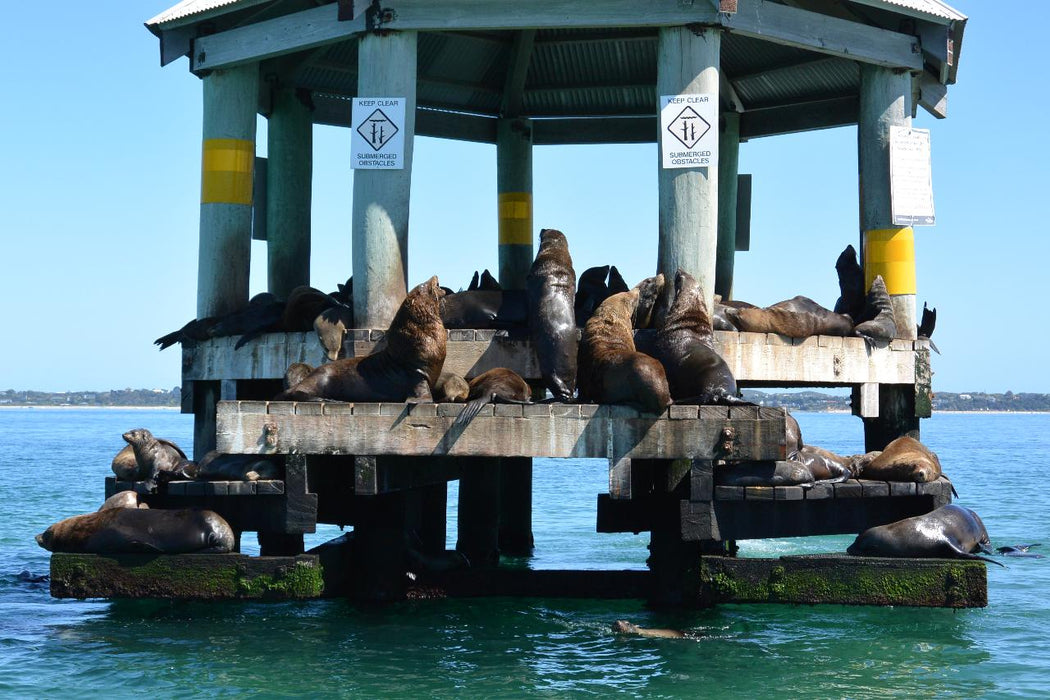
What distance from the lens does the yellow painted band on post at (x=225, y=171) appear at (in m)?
16.8

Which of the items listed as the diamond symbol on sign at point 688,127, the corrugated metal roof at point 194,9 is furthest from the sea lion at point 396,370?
the corrugated metal roof at point 194,9

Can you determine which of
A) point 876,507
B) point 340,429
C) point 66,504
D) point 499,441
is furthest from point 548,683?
point 66,504

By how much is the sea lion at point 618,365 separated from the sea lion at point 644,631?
2.14 m

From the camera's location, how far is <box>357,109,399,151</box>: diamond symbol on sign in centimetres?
1462

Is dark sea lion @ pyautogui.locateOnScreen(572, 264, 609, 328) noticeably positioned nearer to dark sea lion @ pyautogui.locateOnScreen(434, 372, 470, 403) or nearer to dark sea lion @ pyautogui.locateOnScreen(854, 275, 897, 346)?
dark sea lion @ pyautogui.locateOnScreen(434, 372, 470, 403)

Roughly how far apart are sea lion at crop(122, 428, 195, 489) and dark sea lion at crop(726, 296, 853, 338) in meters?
6.23

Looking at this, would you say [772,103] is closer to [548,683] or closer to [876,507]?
[876,507]

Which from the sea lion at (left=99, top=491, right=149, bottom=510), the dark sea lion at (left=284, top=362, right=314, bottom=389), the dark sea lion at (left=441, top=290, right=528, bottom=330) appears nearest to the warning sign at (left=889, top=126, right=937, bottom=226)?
the dark sea lion at (left=441, top=290, right=528, bottom=330)

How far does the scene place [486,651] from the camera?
40.9 feet

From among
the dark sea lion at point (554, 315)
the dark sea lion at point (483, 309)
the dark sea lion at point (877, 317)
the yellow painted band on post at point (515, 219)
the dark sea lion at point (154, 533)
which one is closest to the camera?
the dark sea lion at point (154, 533)

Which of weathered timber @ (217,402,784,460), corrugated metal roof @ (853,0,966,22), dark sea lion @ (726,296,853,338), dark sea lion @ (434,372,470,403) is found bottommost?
weathered timber @ (217,402,784,460)

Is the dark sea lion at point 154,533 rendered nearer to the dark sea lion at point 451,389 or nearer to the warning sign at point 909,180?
the dark sea lion at point 451,389

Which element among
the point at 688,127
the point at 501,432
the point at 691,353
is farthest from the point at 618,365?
the point at 688,127

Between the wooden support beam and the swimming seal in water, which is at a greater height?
the wooden support beam
